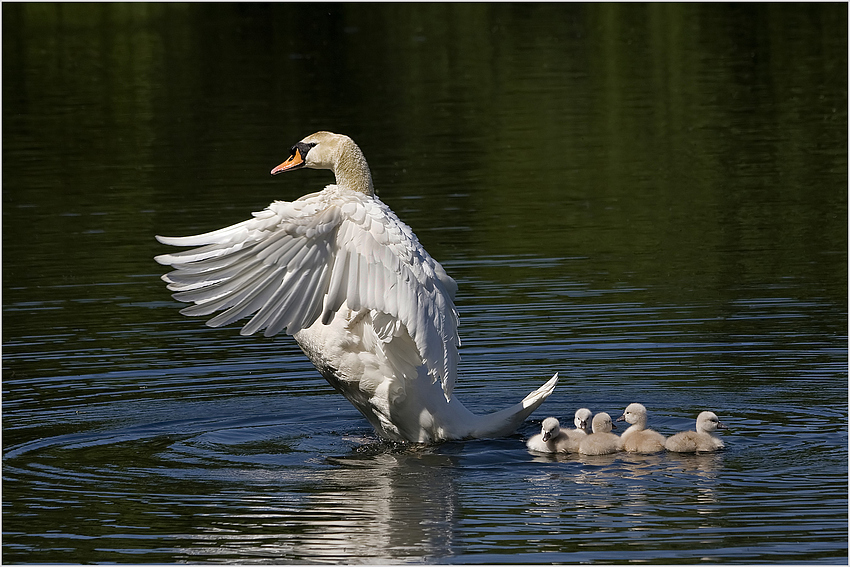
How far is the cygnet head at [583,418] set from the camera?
995 centimetres

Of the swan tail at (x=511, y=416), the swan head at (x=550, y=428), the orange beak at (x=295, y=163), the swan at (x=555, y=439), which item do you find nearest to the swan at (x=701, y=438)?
the swan at (x=555, y=439)

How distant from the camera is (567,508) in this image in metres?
8.33

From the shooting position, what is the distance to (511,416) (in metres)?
10.1

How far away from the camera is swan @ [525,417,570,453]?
959 centimetres


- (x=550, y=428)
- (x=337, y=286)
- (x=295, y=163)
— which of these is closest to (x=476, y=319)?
(x=295, y=163)

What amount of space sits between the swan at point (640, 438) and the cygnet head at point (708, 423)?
294 millimetres

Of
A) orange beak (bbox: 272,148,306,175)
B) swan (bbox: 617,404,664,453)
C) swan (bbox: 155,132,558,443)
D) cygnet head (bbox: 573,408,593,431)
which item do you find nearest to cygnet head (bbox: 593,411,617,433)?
cygnet head (bbox: 573,408,593,431)

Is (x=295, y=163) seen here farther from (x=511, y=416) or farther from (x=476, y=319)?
(x=476, y=319)

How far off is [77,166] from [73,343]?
12.2 metres

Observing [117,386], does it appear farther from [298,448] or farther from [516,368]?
[516,368]

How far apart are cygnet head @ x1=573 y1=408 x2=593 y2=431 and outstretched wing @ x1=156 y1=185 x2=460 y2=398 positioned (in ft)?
4.45

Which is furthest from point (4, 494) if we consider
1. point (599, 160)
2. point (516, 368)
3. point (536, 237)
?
point (599, 160)

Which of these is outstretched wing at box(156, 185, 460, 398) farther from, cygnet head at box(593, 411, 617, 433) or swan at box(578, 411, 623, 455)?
cygnet head at box(593, 411, 617, 433)

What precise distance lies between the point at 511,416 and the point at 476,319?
3593mm
